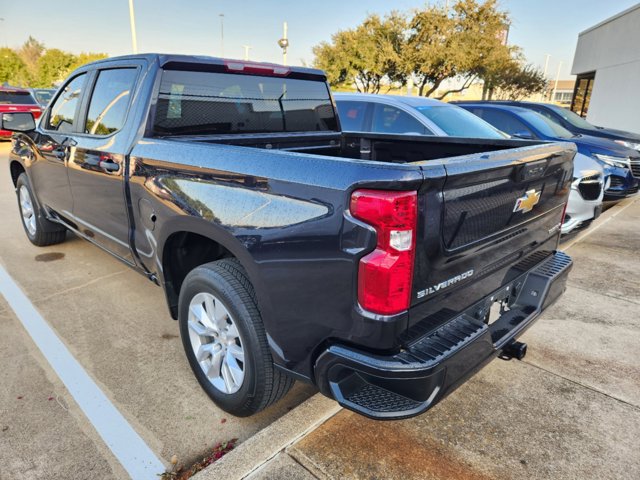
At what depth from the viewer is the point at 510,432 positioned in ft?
7.94

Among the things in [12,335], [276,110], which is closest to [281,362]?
[276,110]

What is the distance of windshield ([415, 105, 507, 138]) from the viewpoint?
571 cm

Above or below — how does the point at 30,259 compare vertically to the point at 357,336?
below

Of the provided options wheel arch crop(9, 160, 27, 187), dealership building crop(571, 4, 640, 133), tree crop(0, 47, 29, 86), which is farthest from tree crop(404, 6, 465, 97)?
tree crop(0, 47, 29, 86)

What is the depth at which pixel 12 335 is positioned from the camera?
339 centimetres

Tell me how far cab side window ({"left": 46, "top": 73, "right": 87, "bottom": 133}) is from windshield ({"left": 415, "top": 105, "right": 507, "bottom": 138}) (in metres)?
3.92

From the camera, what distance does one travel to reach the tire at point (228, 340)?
86.6 inches

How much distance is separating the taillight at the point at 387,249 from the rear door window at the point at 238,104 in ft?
5.83

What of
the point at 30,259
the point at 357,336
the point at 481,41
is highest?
the point at 481,41

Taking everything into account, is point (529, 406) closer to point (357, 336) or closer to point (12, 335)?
point (357, 336)

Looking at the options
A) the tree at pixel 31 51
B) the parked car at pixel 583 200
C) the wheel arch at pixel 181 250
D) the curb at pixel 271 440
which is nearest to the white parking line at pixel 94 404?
the curb at pixel 271 440

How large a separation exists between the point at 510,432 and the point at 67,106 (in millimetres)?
4294

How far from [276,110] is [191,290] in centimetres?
162

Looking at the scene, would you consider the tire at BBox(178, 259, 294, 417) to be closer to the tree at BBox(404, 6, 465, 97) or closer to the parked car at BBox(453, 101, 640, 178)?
the parked car at BBox(453, 101, 640, 178)
